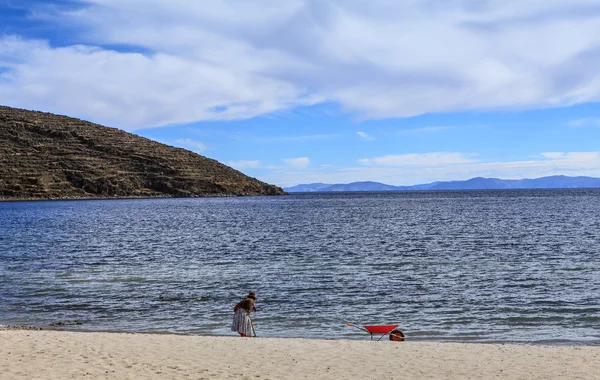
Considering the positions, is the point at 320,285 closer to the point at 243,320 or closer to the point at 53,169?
the point at 243,320

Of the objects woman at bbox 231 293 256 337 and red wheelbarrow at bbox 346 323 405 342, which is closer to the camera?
red wheelbarrow at bbox 346 323 405 342

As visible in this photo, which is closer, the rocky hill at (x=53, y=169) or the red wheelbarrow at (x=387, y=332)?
the red wheelbarrow at (x=387, y=332)

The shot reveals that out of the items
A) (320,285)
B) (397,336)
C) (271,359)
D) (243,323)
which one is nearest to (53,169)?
(320,285)

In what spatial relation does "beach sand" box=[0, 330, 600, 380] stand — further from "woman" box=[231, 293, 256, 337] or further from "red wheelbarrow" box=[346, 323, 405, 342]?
"woman" box=[231, 293, 256, 337]

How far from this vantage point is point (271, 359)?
582 inches

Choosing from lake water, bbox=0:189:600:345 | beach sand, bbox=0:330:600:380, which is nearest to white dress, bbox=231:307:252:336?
lake water, bbox=0:189:600:345

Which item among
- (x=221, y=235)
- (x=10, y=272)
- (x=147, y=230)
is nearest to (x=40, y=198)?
(x=147, y=230)

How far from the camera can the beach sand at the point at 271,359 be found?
13.2 metres

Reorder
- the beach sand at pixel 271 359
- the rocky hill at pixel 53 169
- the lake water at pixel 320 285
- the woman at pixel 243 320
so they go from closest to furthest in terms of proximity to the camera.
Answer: the beach sand at pixel 271 359 < the woman at pixel 243 320 < the lake water at pixel 320 285 < the rocky hill at pixel 53 169

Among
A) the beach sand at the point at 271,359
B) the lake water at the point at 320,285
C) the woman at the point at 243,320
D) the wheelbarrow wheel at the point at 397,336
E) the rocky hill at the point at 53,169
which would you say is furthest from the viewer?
the rocky hill at the point at 53,169

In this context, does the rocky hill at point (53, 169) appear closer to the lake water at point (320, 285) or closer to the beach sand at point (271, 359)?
the lake water at point (320, 285)

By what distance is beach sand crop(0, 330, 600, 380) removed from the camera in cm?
1316

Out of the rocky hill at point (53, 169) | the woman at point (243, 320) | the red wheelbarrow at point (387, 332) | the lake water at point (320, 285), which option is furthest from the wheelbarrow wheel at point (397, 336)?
the rocky hill at point (53, 169)

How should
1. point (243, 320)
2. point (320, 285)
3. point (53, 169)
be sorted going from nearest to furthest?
point (243, 320), point (320, 285), point (53, 169)
